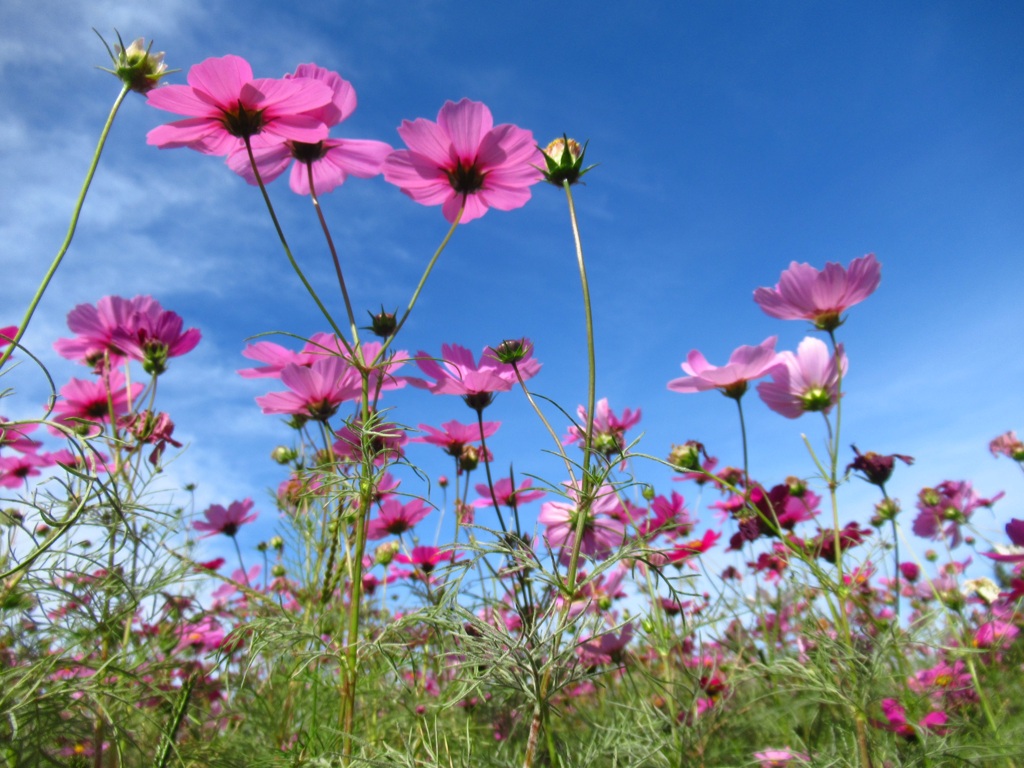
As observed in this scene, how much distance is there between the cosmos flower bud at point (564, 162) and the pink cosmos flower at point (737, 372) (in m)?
0.42

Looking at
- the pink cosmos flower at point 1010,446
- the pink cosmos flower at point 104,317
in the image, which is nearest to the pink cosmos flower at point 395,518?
the pink cosmos flower at point 104,317

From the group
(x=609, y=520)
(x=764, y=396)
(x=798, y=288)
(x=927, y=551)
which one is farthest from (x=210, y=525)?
(x=927, y=551)

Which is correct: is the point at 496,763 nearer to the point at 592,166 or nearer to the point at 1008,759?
the point at 592,166

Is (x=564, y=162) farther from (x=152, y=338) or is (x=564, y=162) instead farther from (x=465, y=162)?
(x=152, y=338)

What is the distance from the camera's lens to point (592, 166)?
693 mm

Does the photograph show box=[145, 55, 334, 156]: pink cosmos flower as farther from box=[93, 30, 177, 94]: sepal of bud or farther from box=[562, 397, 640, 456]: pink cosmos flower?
box=[562, 397, 640, 456]: pink cosmos flower

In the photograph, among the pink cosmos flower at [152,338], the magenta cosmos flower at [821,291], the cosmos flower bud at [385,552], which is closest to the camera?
the magenta cosmos flower at [821,291]

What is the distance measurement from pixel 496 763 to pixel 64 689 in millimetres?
529

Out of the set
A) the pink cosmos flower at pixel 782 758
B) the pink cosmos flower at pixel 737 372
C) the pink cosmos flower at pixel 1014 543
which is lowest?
the pink cosmos flower at pixel 782 758

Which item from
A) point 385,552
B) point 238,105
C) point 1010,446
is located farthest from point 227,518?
point 1010,446

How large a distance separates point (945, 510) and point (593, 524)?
57.0 inches

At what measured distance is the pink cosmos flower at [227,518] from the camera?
1748 millimetres

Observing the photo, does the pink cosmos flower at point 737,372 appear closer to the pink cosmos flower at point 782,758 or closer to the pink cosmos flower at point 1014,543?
the pink cosmos flower at point 782,758

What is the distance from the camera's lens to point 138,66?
707mm
